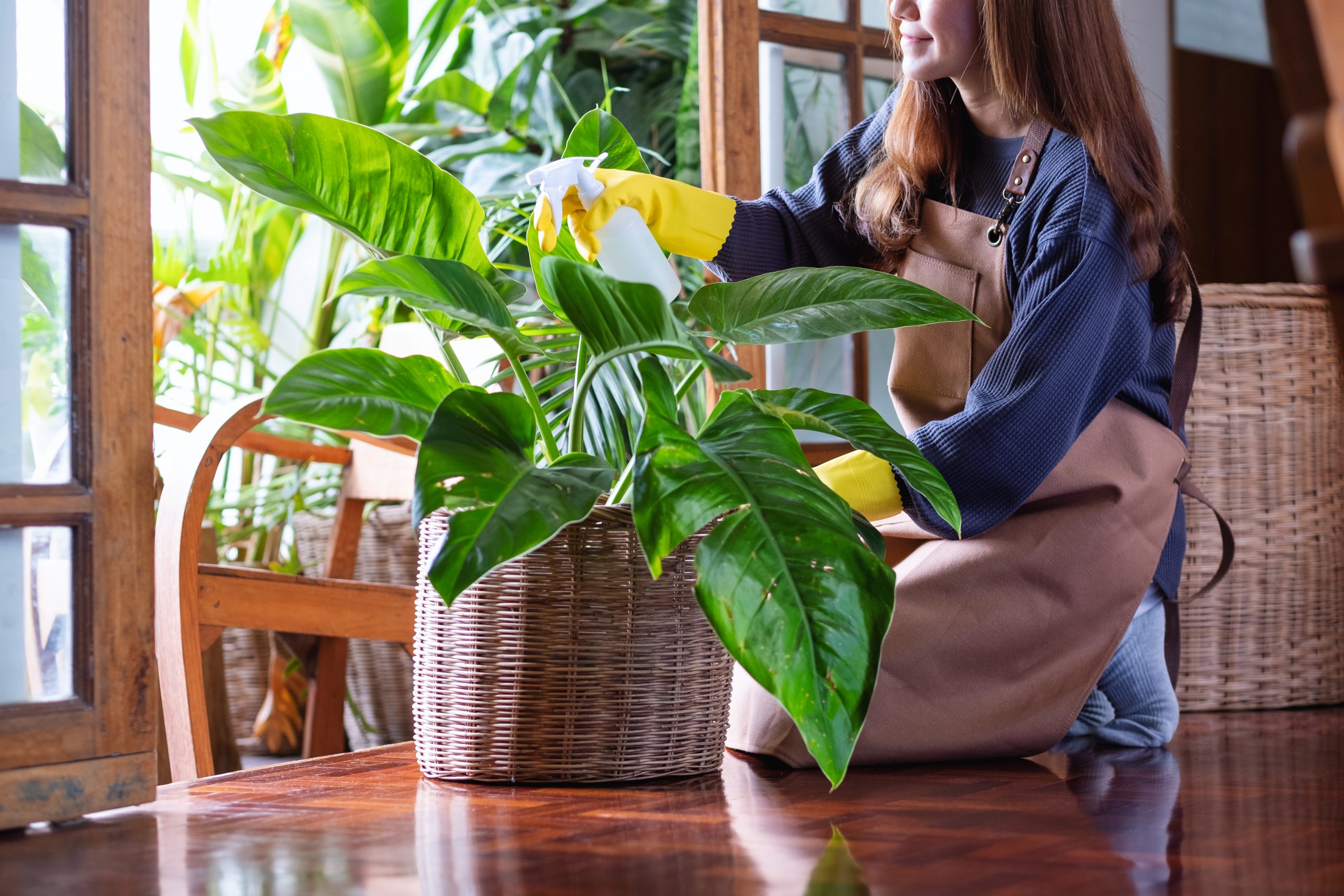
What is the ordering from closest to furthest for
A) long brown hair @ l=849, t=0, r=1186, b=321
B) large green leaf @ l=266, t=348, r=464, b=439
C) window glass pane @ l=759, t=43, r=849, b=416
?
large green leaf @ l=266, t=348, r=464, b=439 < long brown hair @ l=849, t=0, r=1186, b=321 < window glass pane @ l=759, t=43, r=849, b=416

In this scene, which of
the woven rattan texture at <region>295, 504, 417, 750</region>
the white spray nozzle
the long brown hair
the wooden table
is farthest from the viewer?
the woven rattan texture at <region>295, 504, 417, 750</region>

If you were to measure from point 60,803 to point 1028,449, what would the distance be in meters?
0.85

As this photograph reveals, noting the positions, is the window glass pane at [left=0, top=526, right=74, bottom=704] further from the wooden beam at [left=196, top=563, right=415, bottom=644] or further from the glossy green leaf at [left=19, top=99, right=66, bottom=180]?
the wooden beam at [left=196, top=563, right=415, bottom=644]

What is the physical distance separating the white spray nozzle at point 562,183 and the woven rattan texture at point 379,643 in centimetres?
129

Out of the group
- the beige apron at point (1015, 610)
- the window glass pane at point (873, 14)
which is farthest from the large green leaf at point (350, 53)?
the beige apron at point (1015, 610)

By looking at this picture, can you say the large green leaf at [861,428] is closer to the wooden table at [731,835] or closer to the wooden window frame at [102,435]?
the wooden table at [731,835]

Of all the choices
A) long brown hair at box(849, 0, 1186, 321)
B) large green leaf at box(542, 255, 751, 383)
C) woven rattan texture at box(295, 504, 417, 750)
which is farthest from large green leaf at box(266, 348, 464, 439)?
woven rattan texture at box(295, 504, 417, 750)

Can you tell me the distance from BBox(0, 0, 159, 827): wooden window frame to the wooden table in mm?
58

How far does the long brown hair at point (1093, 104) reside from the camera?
4.17 ft

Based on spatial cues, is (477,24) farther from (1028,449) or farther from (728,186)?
(1028,449)

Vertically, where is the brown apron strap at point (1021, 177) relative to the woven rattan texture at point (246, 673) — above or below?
above

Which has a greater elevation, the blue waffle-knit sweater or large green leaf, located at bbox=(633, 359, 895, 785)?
the blue waffle-knit sweater

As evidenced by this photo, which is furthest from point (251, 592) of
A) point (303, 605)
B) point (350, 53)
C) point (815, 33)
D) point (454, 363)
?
point (350, 53)

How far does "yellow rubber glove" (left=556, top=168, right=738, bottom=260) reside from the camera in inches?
45.6
